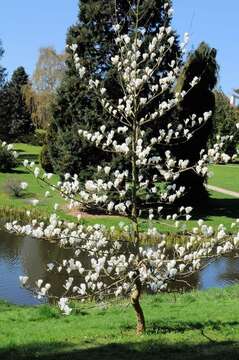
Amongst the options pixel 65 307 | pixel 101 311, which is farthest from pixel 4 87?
pixel 65 307

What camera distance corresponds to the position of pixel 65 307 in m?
8.70

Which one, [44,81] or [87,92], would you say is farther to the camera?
[44,81]

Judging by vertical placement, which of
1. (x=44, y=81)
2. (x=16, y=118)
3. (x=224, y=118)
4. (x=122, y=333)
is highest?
(x=44, y=81)

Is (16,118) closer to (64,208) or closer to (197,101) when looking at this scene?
(197,101)

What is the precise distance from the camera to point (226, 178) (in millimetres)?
54281

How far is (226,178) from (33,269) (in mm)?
36957

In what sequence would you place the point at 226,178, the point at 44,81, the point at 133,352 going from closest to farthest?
the point at 133,352
the point at 226,178
the point at 44,81

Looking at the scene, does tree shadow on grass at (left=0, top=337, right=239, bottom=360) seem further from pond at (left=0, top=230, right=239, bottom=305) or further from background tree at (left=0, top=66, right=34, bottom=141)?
background tree at (left=0, top=66, right=34, bottom=141)

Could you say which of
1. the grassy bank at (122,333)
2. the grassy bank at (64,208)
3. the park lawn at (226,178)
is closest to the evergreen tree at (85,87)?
the grassy bank at (64,208)

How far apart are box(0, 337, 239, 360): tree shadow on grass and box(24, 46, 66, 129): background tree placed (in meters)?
60.1

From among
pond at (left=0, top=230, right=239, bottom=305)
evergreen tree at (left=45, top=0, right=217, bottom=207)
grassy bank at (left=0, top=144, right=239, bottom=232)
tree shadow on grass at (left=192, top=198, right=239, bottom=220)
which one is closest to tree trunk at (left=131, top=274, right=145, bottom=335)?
pond at (left=0, top=230, right=239, bottom=305)

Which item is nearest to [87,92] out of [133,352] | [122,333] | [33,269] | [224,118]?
[33,269]

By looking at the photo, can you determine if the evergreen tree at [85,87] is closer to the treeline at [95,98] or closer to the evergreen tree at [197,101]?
the treeline at [95,98]

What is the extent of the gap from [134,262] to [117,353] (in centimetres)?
174
